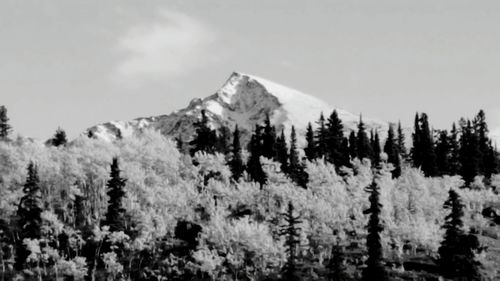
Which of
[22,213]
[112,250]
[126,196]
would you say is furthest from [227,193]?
[22,213]

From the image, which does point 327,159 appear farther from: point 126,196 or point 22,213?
point 22,213

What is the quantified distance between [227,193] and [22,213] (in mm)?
30018

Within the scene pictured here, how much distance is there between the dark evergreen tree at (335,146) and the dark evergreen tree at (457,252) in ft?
201

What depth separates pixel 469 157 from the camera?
13600 cm

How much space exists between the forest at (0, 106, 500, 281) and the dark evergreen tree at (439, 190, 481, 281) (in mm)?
139

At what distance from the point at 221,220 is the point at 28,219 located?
25207 mm

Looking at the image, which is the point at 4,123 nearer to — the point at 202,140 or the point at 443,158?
the point at 202,140

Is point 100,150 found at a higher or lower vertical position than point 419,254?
higher

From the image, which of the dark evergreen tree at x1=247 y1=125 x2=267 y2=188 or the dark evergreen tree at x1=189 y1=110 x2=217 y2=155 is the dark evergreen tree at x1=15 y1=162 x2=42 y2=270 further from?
the dark evergreen tree at x1=189 y1=110 x2=217 y2=155

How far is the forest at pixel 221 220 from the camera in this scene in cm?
8006

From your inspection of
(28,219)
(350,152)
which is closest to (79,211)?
(28,219)

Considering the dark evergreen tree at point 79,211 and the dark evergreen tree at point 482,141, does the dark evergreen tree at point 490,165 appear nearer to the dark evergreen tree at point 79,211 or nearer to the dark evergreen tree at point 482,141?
the dark evergreen tree at point 482,141

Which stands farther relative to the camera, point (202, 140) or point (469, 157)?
point (469, 157)

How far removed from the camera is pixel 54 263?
86.4 metres
